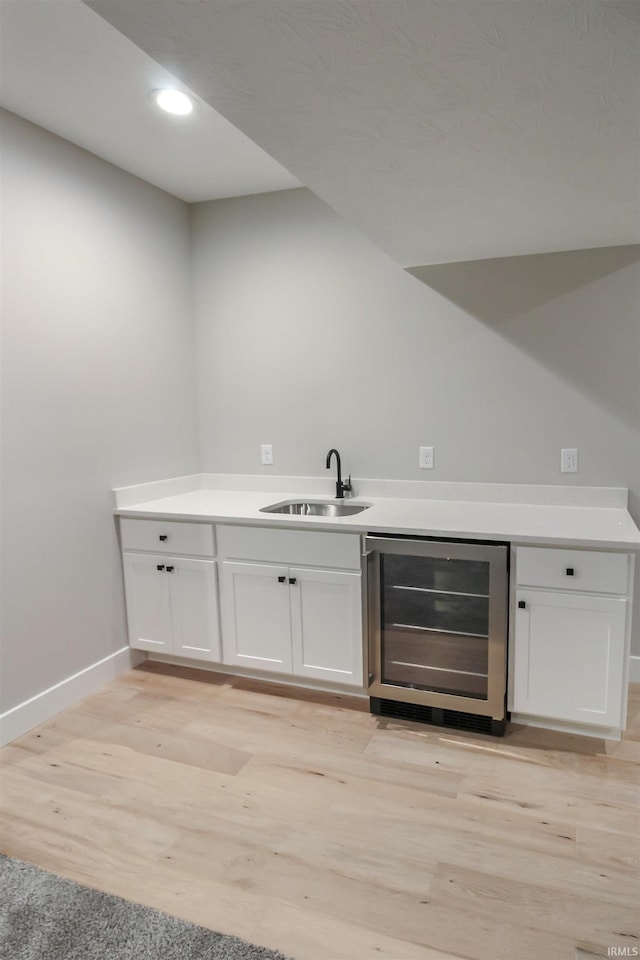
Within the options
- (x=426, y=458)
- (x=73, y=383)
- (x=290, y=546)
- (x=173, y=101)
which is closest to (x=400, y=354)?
(x=426, y=458)

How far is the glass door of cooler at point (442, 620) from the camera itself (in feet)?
7.52

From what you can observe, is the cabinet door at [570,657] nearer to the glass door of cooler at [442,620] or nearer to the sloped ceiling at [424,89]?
the glass door of cooler at [442,620]

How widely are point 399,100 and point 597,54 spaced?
385 mm

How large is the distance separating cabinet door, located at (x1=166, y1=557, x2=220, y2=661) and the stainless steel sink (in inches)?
19.2

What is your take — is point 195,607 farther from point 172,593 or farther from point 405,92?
point 405,92

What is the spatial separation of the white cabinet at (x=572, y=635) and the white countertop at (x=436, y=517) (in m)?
0.09

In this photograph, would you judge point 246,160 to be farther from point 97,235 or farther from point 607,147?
point 607,147

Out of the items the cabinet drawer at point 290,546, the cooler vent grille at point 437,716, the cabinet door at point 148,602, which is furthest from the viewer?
the cabinet door at point 148,602

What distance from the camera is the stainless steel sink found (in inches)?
121

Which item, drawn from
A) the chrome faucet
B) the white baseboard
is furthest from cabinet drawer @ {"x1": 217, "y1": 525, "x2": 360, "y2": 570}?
the white baseboard

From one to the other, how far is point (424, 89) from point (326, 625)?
2018 millimetres

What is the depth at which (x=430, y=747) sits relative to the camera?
7.62ft

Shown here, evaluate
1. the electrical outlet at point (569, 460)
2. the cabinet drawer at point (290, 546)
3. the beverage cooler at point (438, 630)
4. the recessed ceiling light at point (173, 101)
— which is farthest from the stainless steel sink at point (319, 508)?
the recessed ceiling light at point (173, 101)

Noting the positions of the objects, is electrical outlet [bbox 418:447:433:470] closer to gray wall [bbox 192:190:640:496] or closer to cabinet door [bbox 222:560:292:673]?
gray wall [bbox 192:190:640:496]
